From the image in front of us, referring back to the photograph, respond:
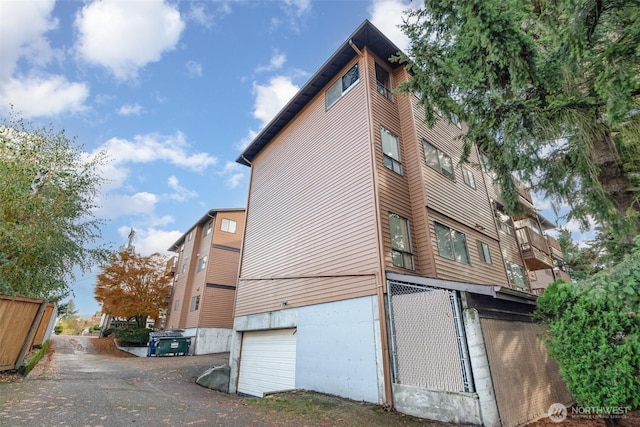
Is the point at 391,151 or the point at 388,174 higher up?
the point at 391,151

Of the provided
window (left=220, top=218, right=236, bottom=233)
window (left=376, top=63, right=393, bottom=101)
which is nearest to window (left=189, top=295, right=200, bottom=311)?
window (left=220, top=218, right=236, bottom=233)

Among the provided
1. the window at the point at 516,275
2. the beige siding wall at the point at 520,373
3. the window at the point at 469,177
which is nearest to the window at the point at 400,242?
the beige siding wall at the point at 520,373

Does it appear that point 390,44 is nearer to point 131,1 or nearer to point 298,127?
point 298,127

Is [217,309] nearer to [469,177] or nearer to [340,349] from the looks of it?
[340,349]

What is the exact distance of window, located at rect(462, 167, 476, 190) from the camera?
506 inches

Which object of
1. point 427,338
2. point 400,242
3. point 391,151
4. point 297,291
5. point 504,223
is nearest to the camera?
point 427,338

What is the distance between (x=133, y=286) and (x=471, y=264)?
26.0m

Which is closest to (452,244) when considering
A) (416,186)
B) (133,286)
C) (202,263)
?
(416,186)

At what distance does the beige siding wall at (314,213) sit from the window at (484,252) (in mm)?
5901

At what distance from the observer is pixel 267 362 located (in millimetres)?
10711

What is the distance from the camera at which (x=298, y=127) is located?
1373 centimetres

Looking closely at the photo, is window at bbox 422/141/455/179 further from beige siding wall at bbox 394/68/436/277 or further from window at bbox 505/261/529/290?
window at bbox 505/261/529/290

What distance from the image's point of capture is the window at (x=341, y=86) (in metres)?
11.5

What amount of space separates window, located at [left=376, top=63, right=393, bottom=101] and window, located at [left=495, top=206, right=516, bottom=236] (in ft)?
27.0
